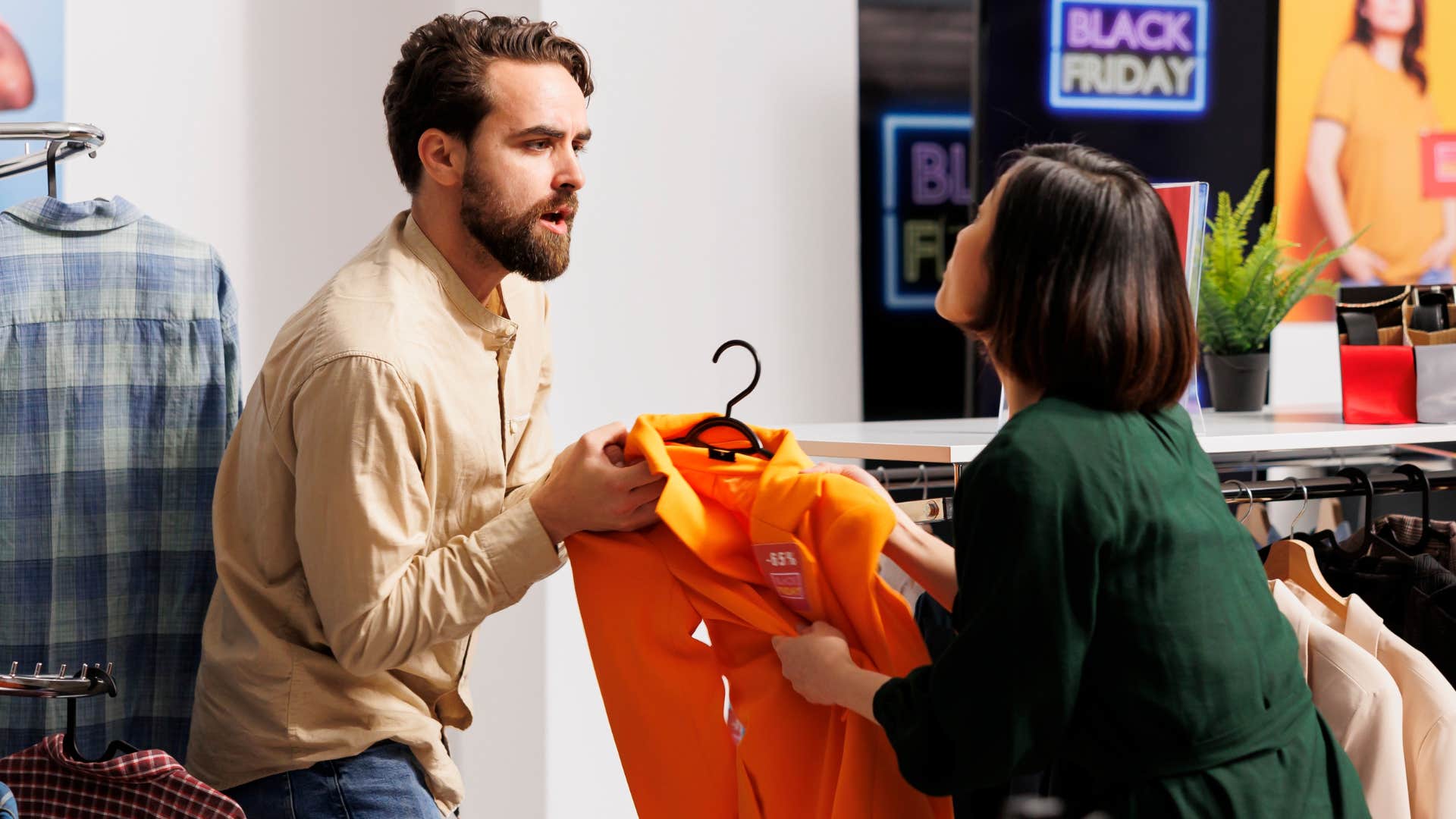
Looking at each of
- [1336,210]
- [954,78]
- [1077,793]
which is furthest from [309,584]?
[1336,210]

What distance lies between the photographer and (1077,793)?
1.38m

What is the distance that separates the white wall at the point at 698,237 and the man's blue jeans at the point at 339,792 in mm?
1103

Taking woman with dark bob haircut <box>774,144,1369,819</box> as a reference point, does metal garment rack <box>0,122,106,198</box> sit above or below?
above

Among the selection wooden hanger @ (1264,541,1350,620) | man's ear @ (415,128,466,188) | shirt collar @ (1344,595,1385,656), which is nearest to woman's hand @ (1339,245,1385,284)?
wooden hanger @ (1264,541,1350,620)

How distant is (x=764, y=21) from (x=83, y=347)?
5.64 ft

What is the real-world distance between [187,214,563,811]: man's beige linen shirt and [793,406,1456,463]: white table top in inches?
22.7

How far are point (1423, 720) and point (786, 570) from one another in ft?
3.19

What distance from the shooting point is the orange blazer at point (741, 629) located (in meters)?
1.55

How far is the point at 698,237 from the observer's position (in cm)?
291

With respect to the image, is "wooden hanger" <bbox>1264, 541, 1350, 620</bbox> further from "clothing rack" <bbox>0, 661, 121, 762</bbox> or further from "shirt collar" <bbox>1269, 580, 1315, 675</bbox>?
"clothing rack" <bbox>0, 661, 121, 762</bbox>

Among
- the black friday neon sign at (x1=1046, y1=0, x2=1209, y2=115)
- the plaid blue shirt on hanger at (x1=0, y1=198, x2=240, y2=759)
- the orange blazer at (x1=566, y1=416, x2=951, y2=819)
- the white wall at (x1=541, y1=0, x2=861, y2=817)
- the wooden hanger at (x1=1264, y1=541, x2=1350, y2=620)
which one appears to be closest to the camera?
the orange blazer at (x1=566, y1=416, x2=951, y2=819)

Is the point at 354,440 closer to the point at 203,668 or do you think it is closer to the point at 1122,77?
the point at 203,668

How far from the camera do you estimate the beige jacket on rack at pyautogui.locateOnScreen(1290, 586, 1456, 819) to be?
70.2 inches

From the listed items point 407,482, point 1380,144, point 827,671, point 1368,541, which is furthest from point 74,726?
point 1380,144
